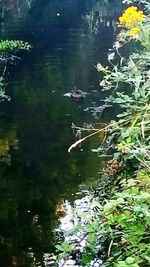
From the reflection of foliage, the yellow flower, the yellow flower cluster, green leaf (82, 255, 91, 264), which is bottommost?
the reflection of foliage

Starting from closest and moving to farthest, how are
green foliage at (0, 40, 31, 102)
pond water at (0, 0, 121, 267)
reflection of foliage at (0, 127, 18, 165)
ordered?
pond water at (0, 0, 121, 267), reflection of foliage at (0, 127, 18, 165), green foliage at (0, 40, 31, 102)

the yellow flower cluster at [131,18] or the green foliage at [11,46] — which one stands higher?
the yellow flower cluster at [131,18]

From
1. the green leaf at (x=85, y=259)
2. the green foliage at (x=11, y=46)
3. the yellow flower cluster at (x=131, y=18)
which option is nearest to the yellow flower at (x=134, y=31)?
the yellow flower cluster at (x=131, y=18)

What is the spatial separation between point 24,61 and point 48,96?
797cm

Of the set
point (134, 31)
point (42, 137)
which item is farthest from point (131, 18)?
point (42, 137)

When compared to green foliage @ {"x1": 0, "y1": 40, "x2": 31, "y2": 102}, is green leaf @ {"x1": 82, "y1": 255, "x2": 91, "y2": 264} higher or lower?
lower

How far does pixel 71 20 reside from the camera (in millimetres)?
47156

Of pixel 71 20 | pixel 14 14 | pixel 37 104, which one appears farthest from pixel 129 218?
pixel 14 14

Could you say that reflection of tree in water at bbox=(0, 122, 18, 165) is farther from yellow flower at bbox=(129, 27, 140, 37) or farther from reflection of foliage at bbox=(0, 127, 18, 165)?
yellow flower at bbox=(129, 27, 140, 37)

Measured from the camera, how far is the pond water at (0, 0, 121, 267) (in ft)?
34.8

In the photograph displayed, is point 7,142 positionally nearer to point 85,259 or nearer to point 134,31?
point 134,31

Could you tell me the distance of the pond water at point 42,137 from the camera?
10.6m

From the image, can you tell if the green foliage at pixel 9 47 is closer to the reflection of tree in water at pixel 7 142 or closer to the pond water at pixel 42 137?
the pond water at pixel 42 137

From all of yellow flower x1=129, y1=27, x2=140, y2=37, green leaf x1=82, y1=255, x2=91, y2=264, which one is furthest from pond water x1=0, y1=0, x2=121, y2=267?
green leaf x1=82, y1=255, x2=91, y2=264
